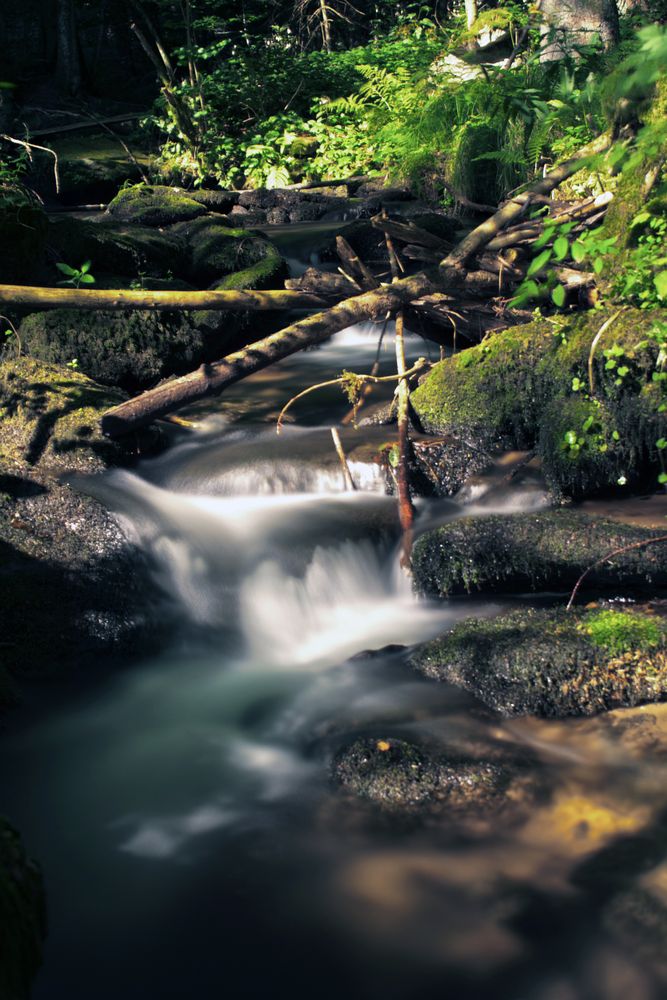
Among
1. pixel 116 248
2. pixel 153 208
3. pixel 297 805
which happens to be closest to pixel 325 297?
pixel 297 805

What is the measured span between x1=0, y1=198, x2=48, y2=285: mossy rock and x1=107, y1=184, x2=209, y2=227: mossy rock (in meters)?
5.43

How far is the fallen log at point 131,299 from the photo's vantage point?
5.59 metres

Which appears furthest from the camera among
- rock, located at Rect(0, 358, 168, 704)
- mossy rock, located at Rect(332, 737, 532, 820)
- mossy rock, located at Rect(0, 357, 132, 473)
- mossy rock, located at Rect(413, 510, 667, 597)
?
mossy rock, located at Rect(0, 357, 132, 473)

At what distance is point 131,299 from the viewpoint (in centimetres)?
567

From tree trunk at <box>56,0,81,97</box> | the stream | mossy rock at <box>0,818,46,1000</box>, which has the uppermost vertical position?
tree trunk at <box>56,0,81,97</box>

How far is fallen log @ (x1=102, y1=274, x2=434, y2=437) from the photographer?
5992mm

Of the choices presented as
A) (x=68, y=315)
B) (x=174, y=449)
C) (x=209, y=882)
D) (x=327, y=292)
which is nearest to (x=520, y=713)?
(x=209, y=882)

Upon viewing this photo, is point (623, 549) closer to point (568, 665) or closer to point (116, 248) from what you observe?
point (568, 665)

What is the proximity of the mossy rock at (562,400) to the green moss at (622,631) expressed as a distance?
1288 mm

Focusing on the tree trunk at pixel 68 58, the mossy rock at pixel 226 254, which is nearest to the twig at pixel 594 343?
the mossy rock at pixel 226 254

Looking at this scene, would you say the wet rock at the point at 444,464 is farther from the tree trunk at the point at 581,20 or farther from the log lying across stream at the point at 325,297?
the tree trunk at the point at 581,20

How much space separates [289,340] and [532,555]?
2.10m

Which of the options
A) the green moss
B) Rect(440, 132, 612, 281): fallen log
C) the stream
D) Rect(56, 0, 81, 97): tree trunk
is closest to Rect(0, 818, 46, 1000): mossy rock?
the stream

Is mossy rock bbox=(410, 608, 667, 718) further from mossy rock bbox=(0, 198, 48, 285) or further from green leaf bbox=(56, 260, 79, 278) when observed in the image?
mossy rock bbox=(0, 198, 48, 285)
